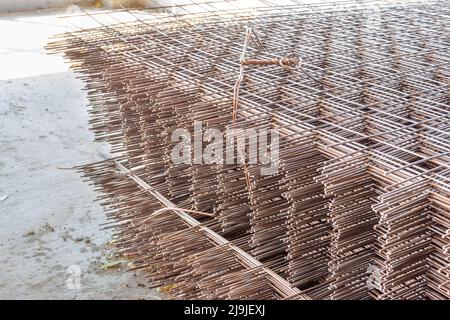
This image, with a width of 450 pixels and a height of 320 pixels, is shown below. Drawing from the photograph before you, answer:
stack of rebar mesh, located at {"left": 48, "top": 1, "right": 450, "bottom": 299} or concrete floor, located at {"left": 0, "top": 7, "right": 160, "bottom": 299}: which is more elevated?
stack of rebar mesh, located at {"left": 48, "top": 1, "right": 450, "bottom": 299}

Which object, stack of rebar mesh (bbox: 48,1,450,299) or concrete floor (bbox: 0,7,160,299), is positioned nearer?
stack of rebar mesh (bbox: 48,1,450,299)

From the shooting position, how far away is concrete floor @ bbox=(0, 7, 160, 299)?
2.85 meters

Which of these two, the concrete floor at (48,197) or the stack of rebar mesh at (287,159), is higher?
the stack of rebar mesh at (287,159)

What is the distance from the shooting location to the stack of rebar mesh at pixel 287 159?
1877 millimetres

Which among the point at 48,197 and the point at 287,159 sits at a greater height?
the point at 287,159

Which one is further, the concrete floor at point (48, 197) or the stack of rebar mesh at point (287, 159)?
the concrete floor at point (48, 197)

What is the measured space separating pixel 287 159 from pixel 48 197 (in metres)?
2.01

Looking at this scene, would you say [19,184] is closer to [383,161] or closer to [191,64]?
[191,64]

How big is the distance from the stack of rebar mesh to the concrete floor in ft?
0.66

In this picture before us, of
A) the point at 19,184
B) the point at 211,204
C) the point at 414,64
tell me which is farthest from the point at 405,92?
the point at 19,184

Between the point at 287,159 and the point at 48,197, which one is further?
the point at 48,197

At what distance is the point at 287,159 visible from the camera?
2082 mm

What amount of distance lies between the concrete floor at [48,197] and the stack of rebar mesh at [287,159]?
20cm

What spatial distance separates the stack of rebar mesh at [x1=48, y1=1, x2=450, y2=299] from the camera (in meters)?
1.88
